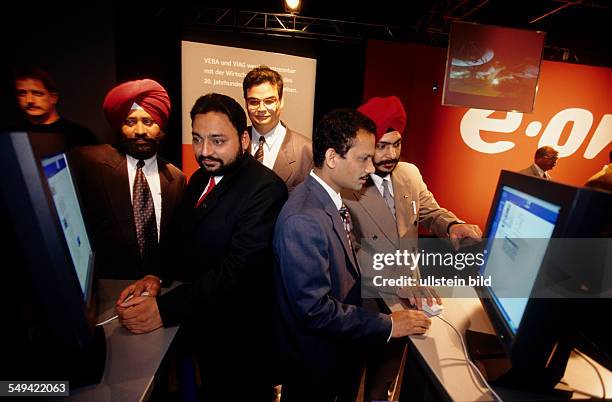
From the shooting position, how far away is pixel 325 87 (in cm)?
541

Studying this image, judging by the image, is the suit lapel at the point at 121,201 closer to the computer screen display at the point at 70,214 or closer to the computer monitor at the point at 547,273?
the computer screen display at the point at 70,214

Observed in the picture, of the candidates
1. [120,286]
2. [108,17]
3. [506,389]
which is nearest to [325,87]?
[108,17]

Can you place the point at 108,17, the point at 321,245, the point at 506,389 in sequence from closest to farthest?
the point at 506,389 → the point at 321,245 → the point at 108,17

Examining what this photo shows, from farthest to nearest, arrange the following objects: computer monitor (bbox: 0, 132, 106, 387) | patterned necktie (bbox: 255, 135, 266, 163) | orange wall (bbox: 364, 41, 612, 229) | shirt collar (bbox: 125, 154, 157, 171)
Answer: orange wall (bbox: 364, 41, 612, 229) → patterned necktie (bbox: 255, 135, 266, 163) → shirt collar (bbox: 125, 154, 157, 171) → computer monitor (bbox: 0, 132, 106, 387)

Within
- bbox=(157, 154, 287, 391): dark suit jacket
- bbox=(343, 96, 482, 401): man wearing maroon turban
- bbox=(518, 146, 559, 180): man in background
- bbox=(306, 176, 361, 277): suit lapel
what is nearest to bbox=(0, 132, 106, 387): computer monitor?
bbox=(157, 154, 287, 391): dark suit jacket

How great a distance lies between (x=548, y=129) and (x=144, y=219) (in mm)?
6070

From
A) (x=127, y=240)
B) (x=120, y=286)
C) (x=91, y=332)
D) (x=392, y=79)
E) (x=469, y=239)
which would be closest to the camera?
(x=91, y=332)

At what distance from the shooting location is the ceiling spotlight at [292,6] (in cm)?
458

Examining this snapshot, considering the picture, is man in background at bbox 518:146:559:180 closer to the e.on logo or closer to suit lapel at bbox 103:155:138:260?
the e.on logo

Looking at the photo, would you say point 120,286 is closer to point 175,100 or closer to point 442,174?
point 175,100

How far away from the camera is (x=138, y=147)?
1854mm

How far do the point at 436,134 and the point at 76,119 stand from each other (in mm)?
4949

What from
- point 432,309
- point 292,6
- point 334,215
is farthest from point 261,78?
point 292,6

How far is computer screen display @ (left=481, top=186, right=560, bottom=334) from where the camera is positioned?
77 cm
